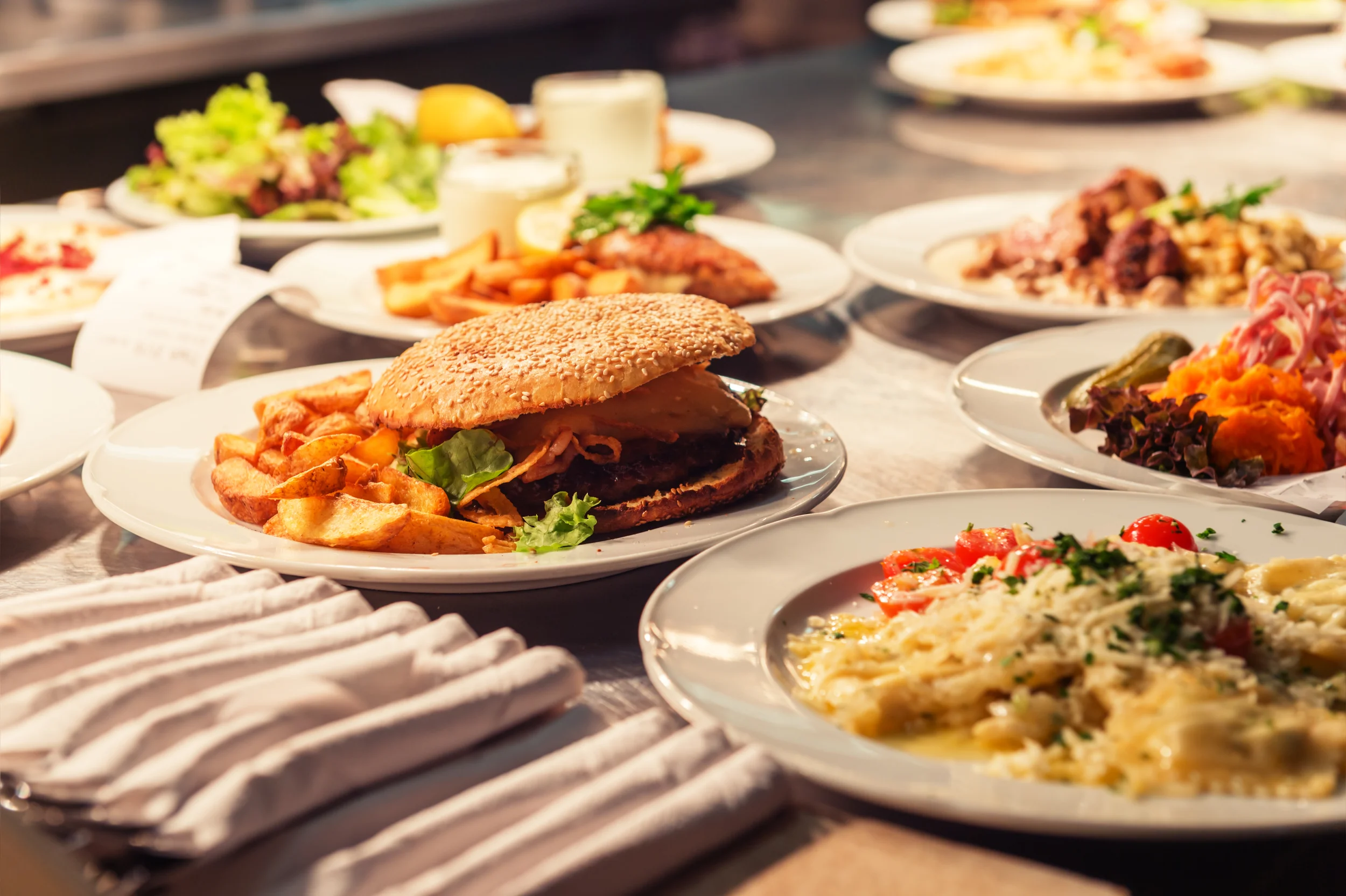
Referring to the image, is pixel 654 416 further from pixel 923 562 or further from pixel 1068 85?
pixel 1068 85

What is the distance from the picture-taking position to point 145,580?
5.22ft

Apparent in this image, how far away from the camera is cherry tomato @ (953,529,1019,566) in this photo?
5.93 feet

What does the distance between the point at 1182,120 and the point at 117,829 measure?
561cm

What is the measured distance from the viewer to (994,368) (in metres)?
2.64

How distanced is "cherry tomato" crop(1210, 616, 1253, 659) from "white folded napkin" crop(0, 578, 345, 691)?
3.26 ft

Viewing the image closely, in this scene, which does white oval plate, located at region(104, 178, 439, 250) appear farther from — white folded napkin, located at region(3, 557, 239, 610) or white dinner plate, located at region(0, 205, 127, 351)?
white folded napkin, located at region(3, 557, 239, 610)

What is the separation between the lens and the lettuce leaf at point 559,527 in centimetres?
190

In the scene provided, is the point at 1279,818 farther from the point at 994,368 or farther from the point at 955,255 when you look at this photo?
the point at 955,255

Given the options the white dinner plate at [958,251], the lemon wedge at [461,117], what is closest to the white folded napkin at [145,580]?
the white dinner plate at [958,251]

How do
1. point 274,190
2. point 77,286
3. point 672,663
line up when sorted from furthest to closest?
point 274,190 → point 77,286 → point 672,663

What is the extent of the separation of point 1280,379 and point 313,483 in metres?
1.63

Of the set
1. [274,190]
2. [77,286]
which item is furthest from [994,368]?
[274,190]

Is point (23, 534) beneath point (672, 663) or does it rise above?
beneath

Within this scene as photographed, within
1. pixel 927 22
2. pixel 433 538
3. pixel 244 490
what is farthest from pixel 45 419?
pixel 927 22
